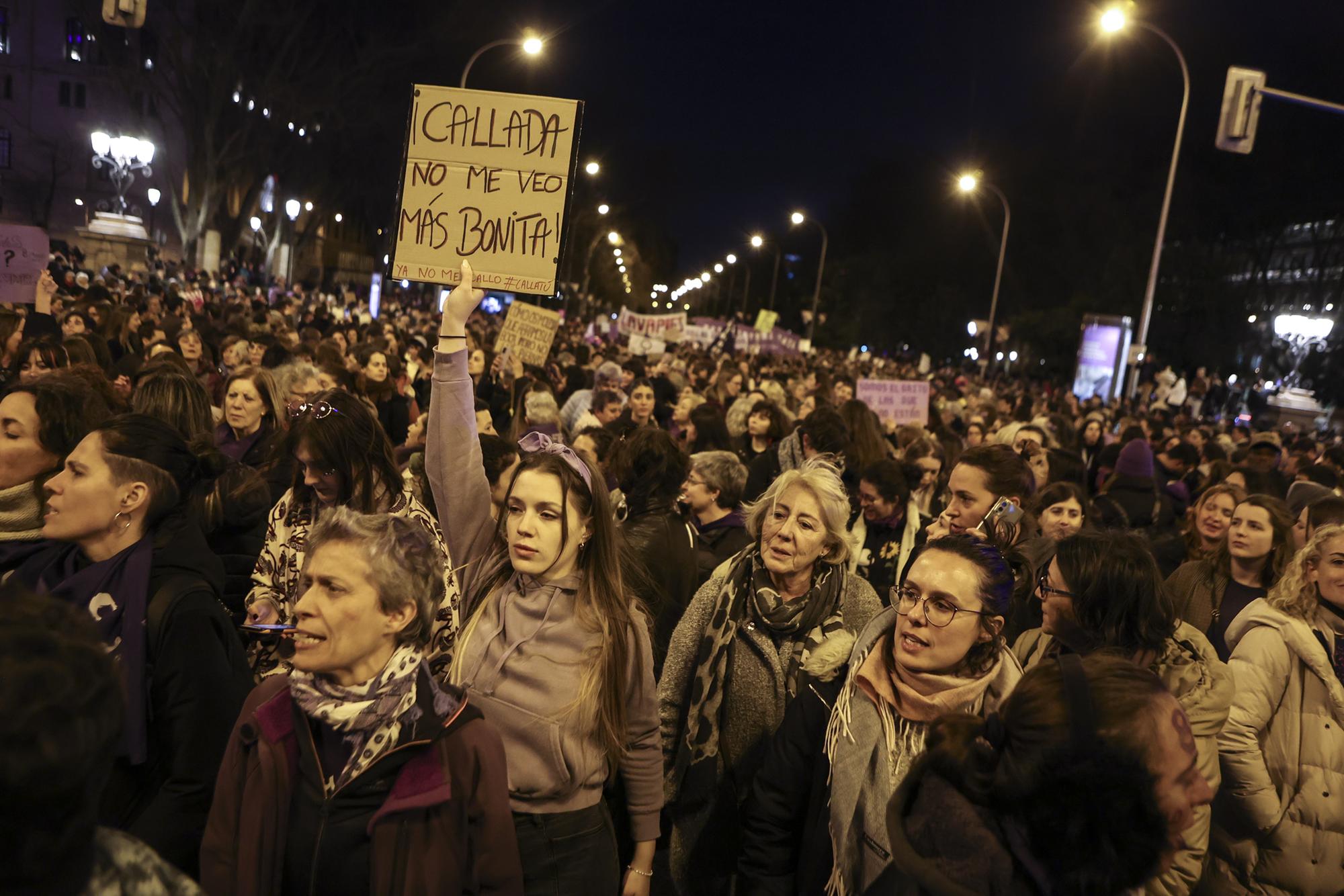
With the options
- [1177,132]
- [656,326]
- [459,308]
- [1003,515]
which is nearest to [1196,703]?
[1003,515]

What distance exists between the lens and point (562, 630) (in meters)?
3.29

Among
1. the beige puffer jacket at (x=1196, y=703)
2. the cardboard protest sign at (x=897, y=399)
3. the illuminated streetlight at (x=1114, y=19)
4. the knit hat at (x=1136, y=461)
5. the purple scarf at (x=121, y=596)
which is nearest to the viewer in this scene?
the purple scarf at (x=121, y=596)

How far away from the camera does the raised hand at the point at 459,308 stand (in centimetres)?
365

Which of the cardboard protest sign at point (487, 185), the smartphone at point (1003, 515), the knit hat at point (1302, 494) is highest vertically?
the cardboard protest sign at point (487, 185)

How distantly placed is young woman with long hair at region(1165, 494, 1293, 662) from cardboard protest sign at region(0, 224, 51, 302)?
1010cm

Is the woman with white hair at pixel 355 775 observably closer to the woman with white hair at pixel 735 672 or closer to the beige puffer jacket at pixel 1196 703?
the woman with white hair at pixel 735 672

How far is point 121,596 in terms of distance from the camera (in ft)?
9.46

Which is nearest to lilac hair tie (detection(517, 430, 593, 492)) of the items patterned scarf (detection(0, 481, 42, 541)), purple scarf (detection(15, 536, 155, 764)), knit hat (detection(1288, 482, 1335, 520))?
purple scarf (detection(15, 536, 155, 764))

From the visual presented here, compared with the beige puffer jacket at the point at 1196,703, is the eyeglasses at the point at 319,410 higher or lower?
higher

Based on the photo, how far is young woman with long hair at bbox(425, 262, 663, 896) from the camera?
3129 mm

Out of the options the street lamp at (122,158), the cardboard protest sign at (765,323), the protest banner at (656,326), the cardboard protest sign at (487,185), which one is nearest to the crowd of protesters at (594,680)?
the cardboard protest sign at (487,185)

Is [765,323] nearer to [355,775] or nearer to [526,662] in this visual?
Result: [526,662]

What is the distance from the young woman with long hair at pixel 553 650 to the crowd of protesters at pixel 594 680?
0.01 meters

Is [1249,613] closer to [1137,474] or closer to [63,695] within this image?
[63,695]
